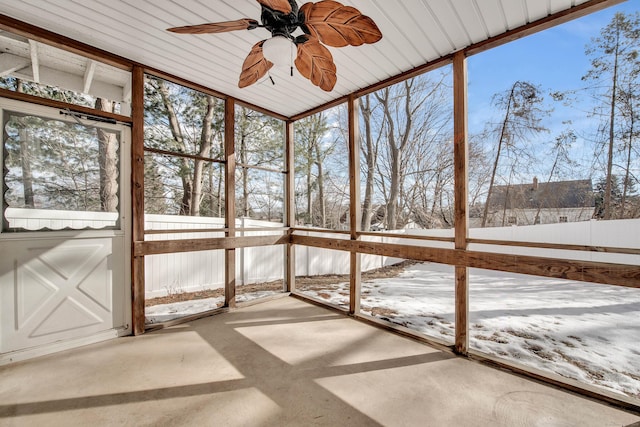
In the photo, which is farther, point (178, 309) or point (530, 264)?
point (178, 309)

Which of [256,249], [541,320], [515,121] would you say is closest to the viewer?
[541,320]

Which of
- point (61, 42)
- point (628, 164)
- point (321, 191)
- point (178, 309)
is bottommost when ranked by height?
point (178, 309)

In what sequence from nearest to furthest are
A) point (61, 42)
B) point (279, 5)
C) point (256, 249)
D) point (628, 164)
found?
point (279, 5) < point (628, 164) < point (61, 42) < point (256, 249)

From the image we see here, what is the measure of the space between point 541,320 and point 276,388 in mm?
3152

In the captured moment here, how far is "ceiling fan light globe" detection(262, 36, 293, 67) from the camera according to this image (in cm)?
159

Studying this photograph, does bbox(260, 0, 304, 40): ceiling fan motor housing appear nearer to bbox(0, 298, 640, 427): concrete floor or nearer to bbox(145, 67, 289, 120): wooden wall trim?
bbox(145, 67, 289, 120): wooden wall trim

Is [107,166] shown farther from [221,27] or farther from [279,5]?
[279,5]

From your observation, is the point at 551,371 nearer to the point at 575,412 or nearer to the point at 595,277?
the point at 575,412

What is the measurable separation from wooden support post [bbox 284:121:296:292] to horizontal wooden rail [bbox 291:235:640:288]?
66.3 inches

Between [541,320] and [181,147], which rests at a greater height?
[181,147]

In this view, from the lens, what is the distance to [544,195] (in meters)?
3.23

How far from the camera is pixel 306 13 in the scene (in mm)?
1479

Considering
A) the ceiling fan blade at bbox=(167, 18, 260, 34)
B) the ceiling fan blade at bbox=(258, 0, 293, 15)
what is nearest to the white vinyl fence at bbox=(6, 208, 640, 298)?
the ceiling fan blade at bbox=(167, 18, 260, 34)

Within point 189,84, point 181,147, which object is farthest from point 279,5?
point 181,147
